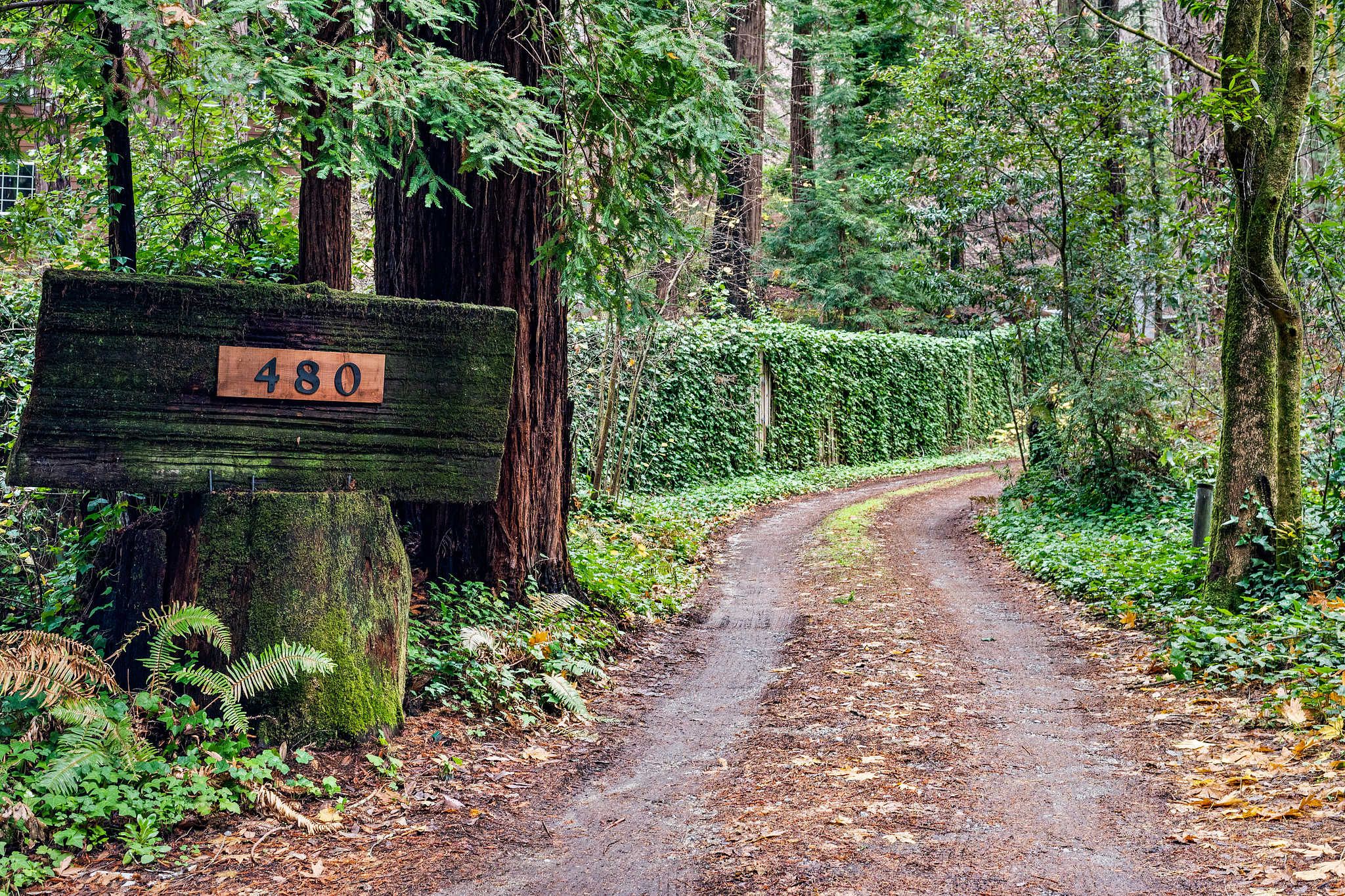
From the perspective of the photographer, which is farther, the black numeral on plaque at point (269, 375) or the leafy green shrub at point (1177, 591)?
the leafy green shrub at point (1177, 591)

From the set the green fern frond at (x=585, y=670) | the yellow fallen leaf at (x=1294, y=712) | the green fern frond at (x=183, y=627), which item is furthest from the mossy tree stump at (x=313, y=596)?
the yellow fallen leaf at (x=1294, y=712)

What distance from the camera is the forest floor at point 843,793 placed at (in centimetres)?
355

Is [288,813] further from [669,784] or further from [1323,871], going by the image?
[1323,871]

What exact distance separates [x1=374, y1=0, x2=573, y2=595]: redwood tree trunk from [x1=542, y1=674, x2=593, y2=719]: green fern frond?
92 cm

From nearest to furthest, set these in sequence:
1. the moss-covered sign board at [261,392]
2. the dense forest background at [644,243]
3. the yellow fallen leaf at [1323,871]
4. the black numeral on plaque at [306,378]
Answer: the yellow fallen leaf at [1323,871] → the moss-covered sign board at [261,392] → the black numeral on plaque at [306,378] → the dense forest background at [644,243]

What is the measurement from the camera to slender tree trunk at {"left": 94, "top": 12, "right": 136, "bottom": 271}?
18.2 ft

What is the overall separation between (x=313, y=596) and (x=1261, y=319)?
705cm

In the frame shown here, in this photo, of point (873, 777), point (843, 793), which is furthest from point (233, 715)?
point (873, 777)

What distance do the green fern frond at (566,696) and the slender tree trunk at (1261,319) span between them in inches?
199

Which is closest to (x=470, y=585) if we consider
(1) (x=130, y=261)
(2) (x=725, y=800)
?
(2) (x=725, y=800)

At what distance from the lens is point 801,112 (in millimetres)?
29562

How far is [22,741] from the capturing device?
12.7 feet

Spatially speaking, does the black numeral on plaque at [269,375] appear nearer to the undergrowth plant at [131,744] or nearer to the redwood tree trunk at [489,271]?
the undergrowth plant at [131,744]

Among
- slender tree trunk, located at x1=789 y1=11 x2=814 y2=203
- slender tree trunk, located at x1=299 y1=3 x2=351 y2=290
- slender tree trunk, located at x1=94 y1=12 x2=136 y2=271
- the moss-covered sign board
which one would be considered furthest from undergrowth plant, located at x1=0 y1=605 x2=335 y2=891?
slender tree trunk, located at x1=789 y1=11 x2=814 y2=203
